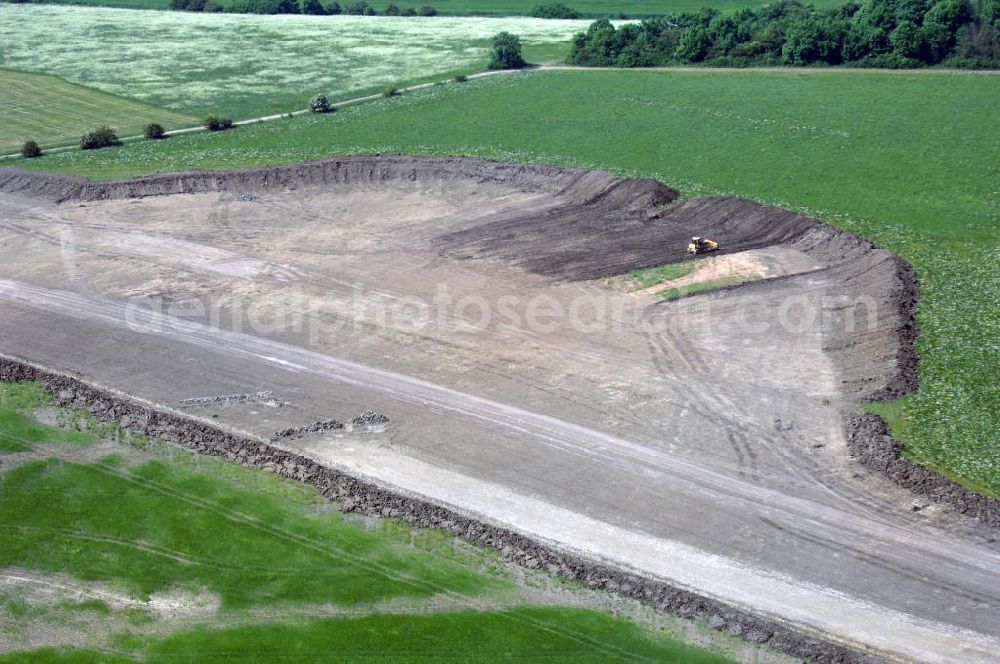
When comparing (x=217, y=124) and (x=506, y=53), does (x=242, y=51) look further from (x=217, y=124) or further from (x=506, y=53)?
(x=217, y=124)

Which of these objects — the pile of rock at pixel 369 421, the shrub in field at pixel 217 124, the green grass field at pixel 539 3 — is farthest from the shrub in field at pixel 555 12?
the pile of rock at pixel 369 421

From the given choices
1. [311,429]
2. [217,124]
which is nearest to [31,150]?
[217,124]

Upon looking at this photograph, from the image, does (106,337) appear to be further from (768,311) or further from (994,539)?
(994,539)

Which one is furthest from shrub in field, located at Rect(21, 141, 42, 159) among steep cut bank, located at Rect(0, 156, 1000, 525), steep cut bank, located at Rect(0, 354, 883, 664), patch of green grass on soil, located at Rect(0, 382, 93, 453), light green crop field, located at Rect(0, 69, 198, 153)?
patch of green grass on soil, located at Rect(0, 382, 93, 453)

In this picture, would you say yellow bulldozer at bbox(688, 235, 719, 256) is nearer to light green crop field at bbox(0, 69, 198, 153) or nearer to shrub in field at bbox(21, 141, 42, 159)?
light green crop field at bbox(0, 69, 198, 153)

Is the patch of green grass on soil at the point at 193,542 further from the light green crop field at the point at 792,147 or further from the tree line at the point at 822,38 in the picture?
the tree line at the point at 822,38

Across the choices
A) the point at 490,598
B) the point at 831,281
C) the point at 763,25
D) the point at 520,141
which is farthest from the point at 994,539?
the point at 763,25
